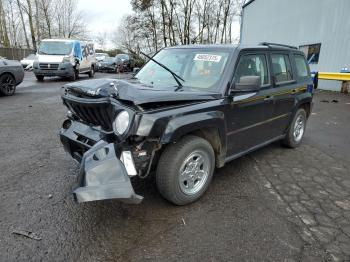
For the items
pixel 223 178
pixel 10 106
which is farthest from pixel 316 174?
pixel 10 106

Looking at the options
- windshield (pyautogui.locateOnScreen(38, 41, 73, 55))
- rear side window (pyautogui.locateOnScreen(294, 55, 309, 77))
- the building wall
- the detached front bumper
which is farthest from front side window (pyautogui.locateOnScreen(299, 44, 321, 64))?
the detached front bumper

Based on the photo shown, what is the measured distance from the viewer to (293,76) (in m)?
4.85

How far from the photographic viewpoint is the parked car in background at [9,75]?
33.2 feet

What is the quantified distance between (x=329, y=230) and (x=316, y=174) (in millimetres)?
1520

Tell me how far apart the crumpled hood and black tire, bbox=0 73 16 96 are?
871cm

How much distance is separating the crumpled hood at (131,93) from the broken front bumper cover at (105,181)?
550mm

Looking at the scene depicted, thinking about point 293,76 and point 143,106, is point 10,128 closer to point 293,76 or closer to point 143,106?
point 143,106

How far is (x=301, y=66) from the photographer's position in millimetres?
5203

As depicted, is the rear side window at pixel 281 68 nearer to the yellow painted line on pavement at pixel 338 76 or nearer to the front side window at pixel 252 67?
the front side window at pixel 252 67

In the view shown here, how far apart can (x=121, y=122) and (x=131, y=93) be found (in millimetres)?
299

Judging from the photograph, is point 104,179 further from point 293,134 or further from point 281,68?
point 293,134

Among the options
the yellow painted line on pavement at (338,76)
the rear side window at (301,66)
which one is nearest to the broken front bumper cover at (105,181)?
the rear side window at (301,66)

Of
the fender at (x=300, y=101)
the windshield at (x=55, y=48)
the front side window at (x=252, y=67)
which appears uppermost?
the windshield at (x=55, y=48)

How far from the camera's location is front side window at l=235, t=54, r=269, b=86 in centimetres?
368
